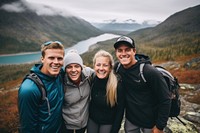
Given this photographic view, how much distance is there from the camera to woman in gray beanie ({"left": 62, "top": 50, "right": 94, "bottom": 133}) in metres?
3.91

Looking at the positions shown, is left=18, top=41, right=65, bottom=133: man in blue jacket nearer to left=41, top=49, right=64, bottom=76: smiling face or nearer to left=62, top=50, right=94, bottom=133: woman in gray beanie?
left=41, top=49, right=64, bottom=76: smiling face

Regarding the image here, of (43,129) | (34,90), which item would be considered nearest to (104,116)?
(43,129)

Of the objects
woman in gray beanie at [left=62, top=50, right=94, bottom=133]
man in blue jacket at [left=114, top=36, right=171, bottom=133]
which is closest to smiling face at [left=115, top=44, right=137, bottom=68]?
man in blue jacket at [left=114, top=36, right=171, bottom=133]

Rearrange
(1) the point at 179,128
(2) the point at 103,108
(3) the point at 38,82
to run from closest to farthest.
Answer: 1. (3) the point at 38,82
2. (2) the point at 103,108
3. (1) the point at 179,128

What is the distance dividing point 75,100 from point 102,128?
1086 mm

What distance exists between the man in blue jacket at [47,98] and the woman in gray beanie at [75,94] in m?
0.25

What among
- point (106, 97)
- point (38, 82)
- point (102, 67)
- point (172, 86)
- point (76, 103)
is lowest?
point (76, 103)

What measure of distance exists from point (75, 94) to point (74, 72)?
549 millimetres

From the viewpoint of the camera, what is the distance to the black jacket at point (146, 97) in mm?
3365

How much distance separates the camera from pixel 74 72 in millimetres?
3951

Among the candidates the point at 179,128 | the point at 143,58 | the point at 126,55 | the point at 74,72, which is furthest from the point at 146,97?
the point at 179,128

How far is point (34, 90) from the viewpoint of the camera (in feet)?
9.64

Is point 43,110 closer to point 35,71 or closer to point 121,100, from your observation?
point 35,71

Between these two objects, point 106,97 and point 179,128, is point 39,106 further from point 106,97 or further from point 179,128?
point 179,128
